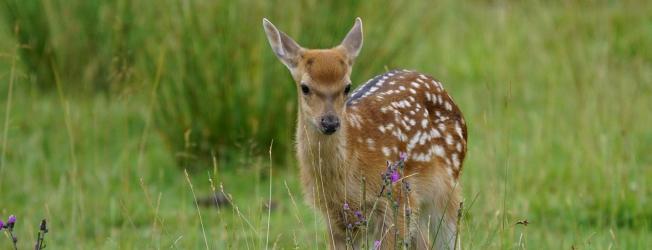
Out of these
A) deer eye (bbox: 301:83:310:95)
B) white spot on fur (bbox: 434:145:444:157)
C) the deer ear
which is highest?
the deer ear

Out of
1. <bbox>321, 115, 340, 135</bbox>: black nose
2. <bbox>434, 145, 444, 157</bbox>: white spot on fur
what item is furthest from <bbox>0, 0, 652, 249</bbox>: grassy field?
<bbox>321, 115, 340, 135</bbox>: black nose

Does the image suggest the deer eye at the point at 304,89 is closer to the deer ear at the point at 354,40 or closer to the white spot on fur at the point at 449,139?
the deer ear at the point at 354,40

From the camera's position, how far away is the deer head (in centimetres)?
501

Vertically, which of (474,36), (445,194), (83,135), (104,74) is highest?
(474,36)

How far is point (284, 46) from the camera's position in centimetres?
537

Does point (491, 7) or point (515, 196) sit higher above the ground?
point (491, 7)

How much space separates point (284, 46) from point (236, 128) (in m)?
2.67

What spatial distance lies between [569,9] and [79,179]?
17.4 ft

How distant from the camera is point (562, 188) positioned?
719 centimetres

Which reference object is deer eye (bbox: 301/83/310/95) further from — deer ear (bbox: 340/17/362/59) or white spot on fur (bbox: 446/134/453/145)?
white spot on fur (bbox: 446/134/453/145)

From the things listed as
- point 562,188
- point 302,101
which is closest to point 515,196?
point 562,188

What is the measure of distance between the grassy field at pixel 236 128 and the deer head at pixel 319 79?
84cm

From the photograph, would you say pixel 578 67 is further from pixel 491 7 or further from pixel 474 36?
pixel 491 7

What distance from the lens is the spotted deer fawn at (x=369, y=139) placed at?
5117 millimetres
